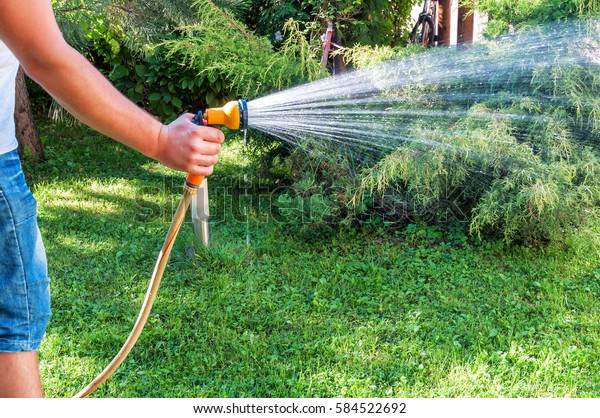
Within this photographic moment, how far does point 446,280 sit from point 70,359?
1.79m

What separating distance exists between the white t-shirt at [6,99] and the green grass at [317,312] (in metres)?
1.21

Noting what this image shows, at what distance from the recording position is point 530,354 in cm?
269

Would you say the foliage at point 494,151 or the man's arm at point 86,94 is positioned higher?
the man's arm at point 86,94

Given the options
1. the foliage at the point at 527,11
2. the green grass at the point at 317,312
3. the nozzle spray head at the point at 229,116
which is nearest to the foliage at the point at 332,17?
the foliage at the point at 527,11

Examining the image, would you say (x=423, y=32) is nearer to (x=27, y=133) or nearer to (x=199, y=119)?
(x=27, y=133)

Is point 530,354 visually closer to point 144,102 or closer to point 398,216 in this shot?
point 398,216

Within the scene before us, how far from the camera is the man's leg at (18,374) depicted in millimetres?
1725

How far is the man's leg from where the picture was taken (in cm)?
172

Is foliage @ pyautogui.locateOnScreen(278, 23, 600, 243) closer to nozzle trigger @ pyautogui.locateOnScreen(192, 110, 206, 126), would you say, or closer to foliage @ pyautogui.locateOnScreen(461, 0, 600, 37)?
foliage @ pyautogui.locateOnScreen(461, 0, 600, 37)

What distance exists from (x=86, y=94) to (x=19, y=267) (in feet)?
1.65

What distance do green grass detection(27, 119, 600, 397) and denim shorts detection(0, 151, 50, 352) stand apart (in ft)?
2.80

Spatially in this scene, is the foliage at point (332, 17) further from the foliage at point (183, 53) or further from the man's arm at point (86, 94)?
the man's arm at point (86, 94)

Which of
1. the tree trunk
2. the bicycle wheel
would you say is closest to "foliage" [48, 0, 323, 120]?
the tree trunk
